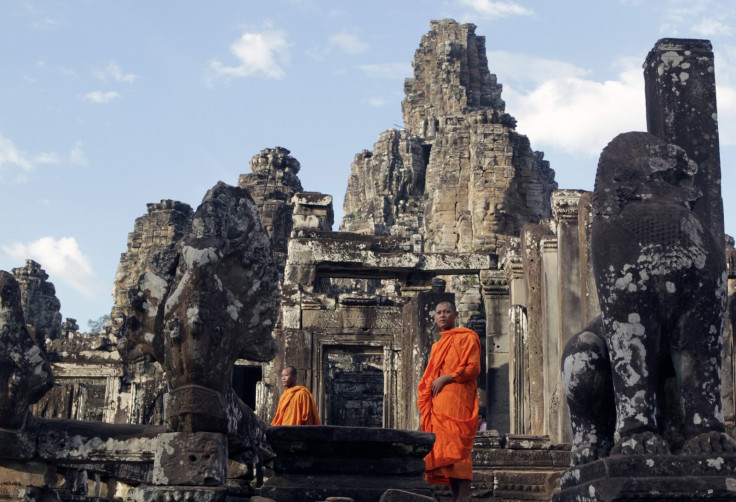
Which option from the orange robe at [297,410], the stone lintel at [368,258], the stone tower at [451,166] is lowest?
the orange robe at [297,410]

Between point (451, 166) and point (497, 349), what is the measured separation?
73.9 feet

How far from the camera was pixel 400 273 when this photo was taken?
59.9 ft

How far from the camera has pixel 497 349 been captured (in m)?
16.7

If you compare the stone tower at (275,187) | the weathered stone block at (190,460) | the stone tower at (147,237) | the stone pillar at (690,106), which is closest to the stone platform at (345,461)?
the weathered stone block at (190,460)

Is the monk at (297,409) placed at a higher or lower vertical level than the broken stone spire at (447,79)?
lower

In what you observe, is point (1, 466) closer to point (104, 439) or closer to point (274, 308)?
point (104, 439)

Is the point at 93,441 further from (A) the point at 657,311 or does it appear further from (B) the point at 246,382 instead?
(B) the point at 246,382

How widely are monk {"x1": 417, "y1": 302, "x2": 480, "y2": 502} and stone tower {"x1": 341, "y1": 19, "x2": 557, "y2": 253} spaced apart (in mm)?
20724

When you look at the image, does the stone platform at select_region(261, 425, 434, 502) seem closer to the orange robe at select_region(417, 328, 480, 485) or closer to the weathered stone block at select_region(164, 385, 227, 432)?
the weathered stone block at select_region(164, 385, 227, 432)

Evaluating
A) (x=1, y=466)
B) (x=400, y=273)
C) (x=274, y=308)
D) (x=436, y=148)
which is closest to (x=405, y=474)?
(x=274, y=308)

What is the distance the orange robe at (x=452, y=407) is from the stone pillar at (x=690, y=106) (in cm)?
302

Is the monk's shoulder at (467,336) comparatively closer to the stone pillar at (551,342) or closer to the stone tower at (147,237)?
the stone pillar at (551,342)

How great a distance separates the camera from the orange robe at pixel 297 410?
8875mm

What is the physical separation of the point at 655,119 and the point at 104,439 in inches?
128
